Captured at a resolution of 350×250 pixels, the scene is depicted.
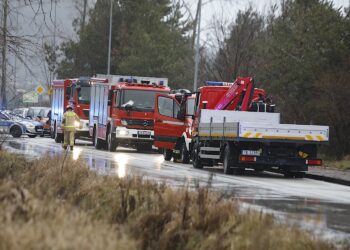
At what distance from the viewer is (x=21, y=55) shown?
17172 mm

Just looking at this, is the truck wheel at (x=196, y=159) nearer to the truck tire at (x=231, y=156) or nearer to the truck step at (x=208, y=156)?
the truck step at (x=208, y=156)

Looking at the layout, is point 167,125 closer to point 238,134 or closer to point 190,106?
point 190,106

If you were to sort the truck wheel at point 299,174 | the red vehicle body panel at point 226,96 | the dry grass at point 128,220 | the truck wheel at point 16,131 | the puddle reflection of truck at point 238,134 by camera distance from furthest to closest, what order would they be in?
1. the truck wheel at point 16,131
2. the red vehicle body panel at point 226,96
3. the truck wheel at point 299,174
4. the puddle reflection of truck at point 238,134
5. the dry grass at point 128,220

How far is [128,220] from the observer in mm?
9602

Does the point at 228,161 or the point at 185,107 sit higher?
the point at 185,107

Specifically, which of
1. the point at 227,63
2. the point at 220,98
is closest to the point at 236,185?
the point at 220,98

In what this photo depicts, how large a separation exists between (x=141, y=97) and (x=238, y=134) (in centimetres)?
1267

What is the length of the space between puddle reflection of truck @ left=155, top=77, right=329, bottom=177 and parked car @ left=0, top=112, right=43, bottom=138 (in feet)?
54.0

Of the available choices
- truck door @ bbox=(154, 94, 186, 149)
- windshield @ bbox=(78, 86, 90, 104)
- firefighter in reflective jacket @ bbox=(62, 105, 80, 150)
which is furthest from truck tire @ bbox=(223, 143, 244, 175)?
windshield @ bbox=(78, 86, 90, 104)

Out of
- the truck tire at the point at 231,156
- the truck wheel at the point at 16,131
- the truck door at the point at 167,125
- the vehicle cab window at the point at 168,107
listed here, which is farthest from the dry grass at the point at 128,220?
the truck wheel at the point at 16,131

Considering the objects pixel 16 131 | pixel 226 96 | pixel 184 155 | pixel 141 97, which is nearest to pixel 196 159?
pixel 226 96

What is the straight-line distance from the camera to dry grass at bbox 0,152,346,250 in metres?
6.98

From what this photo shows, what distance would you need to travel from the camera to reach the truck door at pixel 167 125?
31391mm

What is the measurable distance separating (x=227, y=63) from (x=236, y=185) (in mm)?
23823
